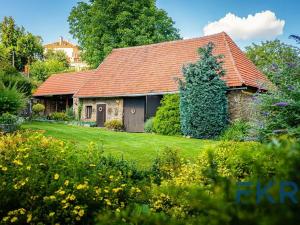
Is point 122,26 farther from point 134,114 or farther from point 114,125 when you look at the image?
point 114,125

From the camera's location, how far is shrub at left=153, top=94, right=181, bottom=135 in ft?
64.2

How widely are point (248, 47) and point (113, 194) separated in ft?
119

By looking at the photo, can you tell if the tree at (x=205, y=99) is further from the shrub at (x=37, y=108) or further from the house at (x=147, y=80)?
the shrub at (x=37, y=108)

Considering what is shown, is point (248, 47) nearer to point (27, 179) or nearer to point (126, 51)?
point (126, 51)

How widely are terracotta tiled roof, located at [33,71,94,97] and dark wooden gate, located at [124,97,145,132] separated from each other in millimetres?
8268

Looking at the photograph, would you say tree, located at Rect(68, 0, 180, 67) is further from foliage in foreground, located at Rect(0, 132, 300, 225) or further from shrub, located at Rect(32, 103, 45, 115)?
foliage in foreground, located at Rect(0, 132, 300, 225)

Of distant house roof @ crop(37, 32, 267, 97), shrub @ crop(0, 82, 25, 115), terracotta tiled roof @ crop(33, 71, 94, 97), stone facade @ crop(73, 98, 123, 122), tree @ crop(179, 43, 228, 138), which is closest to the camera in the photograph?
shrub @ crop(0, 82, 25, 115)

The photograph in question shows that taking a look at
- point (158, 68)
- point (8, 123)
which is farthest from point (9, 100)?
point (158, 68)

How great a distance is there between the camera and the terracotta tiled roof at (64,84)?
32.0 m

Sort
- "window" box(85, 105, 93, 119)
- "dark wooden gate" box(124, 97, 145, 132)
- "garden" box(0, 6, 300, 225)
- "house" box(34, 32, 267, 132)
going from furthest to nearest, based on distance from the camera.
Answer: "window" box(85, 105, 93, 119) < "dark wooden gate" box(124, 97, 145, 132) < "house" box(34, 32, 267, 132) < "garden" box(0, 6, 300, 225)

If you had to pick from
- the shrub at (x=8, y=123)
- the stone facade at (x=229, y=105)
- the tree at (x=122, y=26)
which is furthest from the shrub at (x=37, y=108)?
the shrub at (x=8, y=123)

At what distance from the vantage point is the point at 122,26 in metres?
35.0

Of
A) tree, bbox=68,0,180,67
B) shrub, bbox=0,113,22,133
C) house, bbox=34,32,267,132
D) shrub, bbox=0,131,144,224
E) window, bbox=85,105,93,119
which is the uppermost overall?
tree, bbox=68,0,180,67

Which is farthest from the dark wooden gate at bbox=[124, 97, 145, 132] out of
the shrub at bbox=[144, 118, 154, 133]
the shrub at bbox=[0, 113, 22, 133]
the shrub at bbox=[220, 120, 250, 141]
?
the shrub at bbox=[0, 113, 22, 133]
